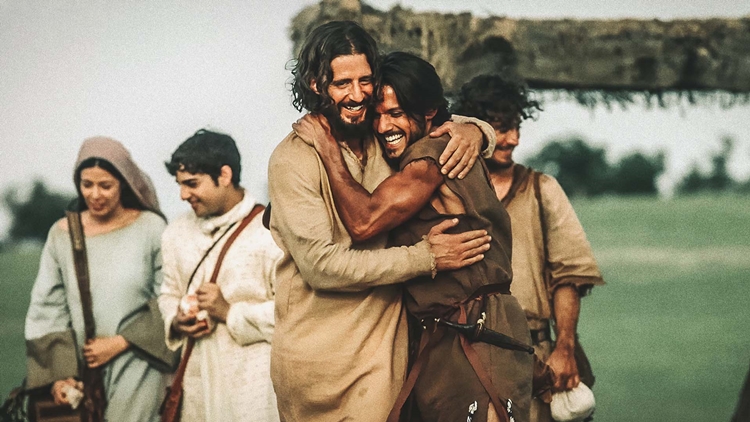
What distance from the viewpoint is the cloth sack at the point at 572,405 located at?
4.59 metres

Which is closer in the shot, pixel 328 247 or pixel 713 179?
pixel 328 247

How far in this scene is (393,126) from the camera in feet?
12.2

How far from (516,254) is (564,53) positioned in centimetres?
186

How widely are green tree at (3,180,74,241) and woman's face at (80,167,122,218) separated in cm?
419

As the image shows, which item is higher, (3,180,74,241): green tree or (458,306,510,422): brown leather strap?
(458,306,510,422): brown leather strap

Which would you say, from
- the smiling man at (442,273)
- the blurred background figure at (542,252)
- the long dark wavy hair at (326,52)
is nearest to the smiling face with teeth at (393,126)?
the smiling man at (442,273)

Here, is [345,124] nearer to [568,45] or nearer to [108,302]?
[108,302]

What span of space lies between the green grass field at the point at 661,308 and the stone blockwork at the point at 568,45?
4259 millimetres

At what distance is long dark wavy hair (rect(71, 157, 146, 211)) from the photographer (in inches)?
213

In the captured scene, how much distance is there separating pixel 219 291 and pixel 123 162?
1.09 m

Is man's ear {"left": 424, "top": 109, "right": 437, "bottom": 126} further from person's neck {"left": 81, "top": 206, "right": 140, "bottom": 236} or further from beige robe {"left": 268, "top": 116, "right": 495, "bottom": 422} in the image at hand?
person's neck {"left": 81, "top": 206, "right": 140, "bottom": 236}

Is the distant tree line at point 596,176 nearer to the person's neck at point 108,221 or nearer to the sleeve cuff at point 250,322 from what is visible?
the person's neck at point 108,221

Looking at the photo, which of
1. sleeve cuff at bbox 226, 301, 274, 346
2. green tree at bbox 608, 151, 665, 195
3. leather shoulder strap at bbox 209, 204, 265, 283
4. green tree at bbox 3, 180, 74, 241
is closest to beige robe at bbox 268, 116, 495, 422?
sleeve cuff at bbox 226, 301, 274, 346

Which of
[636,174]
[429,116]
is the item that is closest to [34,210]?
[429,116]
